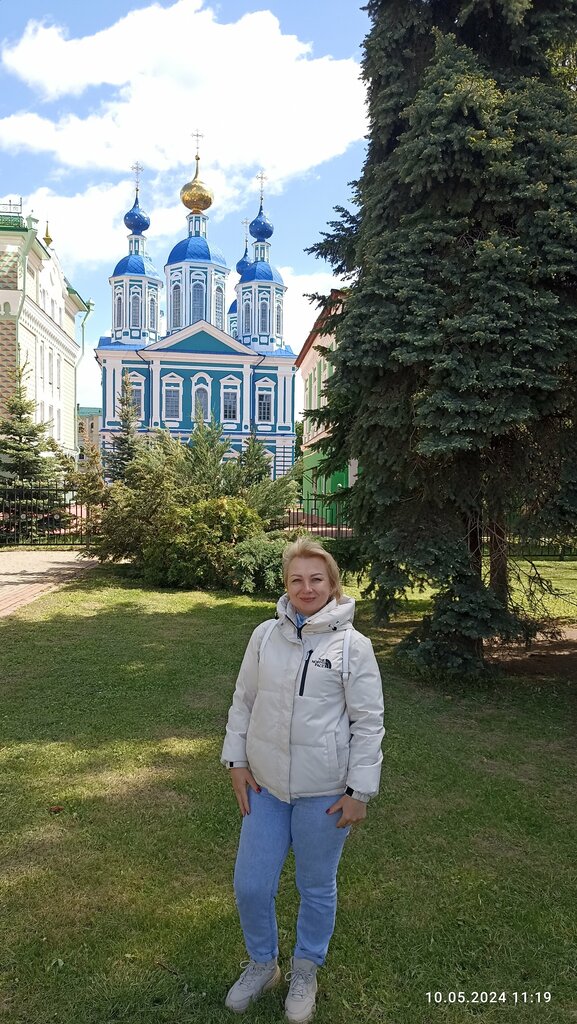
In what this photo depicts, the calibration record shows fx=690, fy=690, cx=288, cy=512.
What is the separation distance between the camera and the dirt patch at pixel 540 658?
7.16 meters

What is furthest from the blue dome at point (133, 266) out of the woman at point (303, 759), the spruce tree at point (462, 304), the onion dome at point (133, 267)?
the woman at point (303, 759)

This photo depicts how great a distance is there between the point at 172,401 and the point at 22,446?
103 ft

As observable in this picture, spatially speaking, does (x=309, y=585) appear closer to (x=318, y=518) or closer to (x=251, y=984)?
(x=251, y=984)

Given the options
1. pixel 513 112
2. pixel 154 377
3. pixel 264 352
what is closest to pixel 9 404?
pixel 513 112

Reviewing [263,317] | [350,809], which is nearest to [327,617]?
[350,809]

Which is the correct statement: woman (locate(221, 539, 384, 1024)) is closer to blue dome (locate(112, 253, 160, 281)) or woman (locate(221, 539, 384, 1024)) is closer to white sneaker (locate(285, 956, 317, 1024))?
white sneaker (locate(285, 956, 317, 1024))

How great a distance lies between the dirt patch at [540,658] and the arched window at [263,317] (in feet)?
167

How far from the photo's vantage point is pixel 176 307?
181 ft

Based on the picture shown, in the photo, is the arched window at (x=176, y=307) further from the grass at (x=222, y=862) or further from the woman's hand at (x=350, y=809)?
the woman's hand at (x=350, y=809)

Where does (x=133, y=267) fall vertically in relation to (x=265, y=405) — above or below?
above

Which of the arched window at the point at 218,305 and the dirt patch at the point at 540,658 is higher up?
the arched window at the point at 218,305

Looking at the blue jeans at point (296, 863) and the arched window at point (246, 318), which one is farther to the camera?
the arched window at point (246, 318)

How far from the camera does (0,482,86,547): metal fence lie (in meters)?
18.1

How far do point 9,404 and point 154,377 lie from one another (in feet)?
101
